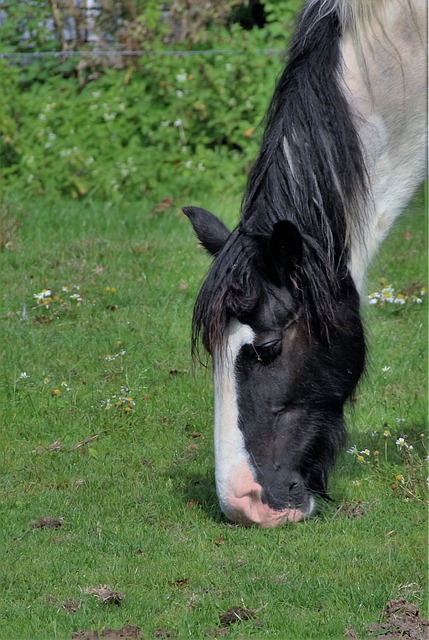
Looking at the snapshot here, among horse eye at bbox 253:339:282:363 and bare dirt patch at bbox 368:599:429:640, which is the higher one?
horse eye at bbox 253:339:282:363

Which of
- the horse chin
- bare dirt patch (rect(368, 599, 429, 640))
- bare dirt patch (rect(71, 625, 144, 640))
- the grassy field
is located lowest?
the grassy field

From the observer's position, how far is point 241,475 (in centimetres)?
404

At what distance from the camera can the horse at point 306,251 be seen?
4.07 m

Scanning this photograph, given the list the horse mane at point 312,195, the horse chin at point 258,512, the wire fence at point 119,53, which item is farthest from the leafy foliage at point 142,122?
the horse chin at point 258,512

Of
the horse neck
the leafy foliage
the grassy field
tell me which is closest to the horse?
the horse neck

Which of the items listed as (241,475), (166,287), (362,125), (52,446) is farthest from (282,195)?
(166,287)

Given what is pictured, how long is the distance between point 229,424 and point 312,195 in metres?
0.95

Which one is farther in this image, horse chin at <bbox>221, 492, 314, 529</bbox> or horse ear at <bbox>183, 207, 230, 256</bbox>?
horse ear at <bbox>183, 207, 230, 256</bbox>

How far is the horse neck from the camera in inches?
162

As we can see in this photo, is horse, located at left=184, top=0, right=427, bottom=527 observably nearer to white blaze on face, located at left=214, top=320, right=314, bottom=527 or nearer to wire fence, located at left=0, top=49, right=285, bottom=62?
white blaze on face, located at left=214, top=320, right=314, bottom=527

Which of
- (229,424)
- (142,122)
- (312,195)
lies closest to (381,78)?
(312,195)

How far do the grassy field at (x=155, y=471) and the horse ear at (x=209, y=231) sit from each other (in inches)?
22.3

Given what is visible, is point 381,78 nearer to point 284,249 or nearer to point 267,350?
point 284,249

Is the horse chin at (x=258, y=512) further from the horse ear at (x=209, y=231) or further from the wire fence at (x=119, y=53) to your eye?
the wire fence at (x=119, y=53)
